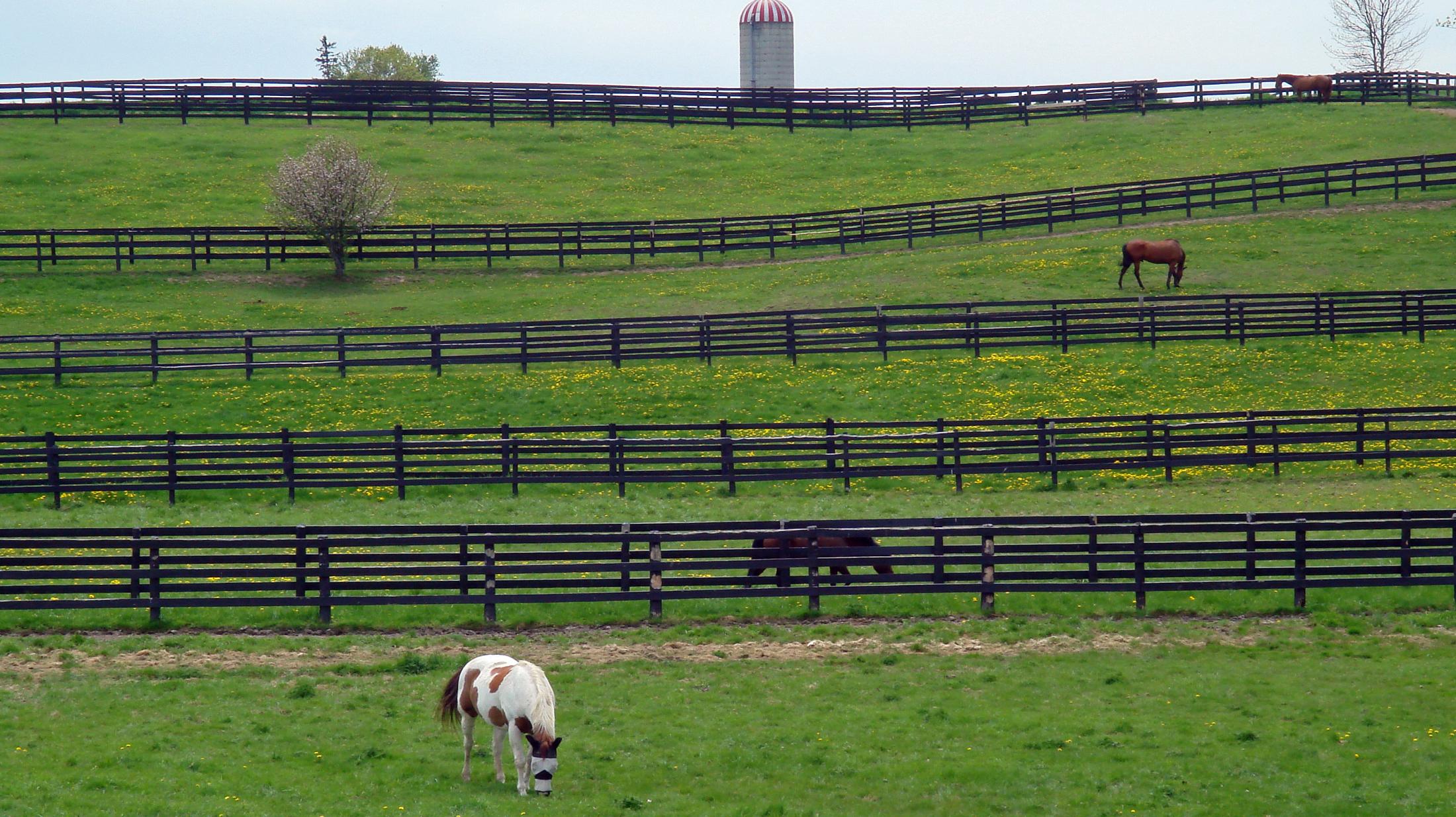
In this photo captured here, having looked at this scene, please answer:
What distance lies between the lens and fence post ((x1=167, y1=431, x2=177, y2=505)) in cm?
2223

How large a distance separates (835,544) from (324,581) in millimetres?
6412

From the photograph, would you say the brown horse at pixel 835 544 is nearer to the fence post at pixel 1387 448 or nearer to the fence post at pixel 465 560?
the fence post at pixel 465 560

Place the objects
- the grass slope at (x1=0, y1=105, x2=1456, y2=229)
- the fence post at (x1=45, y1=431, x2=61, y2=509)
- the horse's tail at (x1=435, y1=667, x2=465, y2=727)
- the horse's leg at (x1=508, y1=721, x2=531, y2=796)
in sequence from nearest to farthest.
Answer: the horse's leg at (x1=508, y1=721, x2=531, y2=796), the horse's tail at (x1=435, y1=667, x2=465, y2=727), the fence post at (x1=45, y1=431, x2=61, y2=509), the grass slope at (x1=0, y1=105, x2=1456, y2=229)

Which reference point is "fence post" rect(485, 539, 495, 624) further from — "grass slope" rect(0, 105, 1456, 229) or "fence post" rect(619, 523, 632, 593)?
"grass slope" rect(0, 105, 1456, 229)

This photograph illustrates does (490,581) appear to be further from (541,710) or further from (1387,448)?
(1387,448)

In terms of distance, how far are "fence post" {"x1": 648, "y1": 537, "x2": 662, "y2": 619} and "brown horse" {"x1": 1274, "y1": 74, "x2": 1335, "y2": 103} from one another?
53.7 metres

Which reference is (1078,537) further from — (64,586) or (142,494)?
(142,494)

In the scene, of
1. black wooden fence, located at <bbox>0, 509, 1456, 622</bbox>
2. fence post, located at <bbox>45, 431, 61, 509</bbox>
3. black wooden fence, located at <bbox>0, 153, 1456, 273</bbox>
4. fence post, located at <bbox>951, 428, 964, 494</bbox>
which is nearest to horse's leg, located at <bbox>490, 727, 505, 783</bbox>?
black wooden fence, located at <bbox>0, 509, 1456, 622</bbox>

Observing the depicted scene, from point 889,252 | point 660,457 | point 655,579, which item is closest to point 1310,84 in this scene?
point 889,252

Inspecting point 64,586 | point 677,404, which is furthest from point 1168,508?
point 64,586

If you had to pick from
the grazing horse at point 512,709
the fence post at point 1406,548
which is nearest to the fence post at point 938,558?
the fence post at point 1406,548

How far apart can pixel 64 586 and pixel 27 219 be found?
33586mm

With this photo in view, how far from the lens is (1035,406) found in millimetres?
27516

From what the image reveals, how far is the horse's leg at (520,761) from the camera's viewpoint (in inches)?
407
